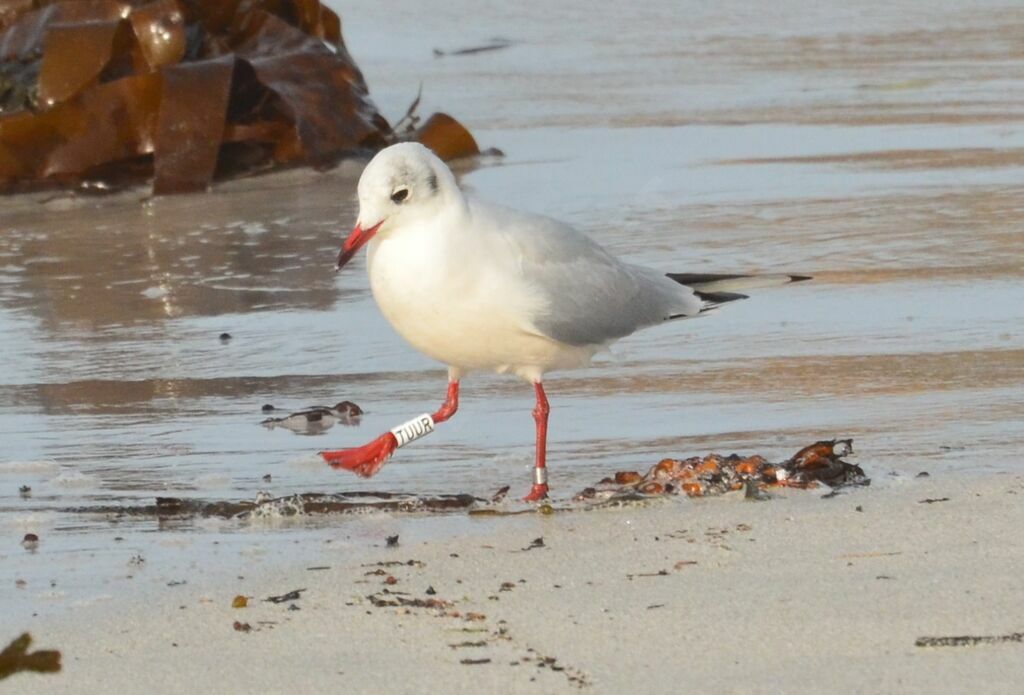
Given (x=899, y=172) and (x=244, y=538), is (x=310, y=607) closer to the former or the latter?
(x=244, y=538)

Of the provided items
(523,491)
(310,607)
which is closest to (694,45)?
(523,491)

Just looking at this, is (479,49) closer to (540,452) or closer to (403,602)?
(540,452)

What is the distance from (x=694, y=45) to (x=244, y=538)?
8.09 meters

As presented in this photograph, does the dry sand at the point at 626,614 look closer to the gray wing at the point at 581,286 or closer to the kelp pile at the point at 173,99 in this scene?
the gray wing at the point at 581,286

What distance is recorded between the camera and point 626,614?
10.3 ft

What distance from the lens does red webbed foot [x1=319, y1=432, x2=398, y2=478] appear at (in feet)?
14.2

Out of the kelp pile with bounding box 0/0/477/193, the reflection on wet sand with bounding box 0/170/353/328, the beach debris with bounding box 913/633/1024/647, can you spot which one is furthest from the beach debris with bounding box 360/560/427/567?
the kelp pile with bounding box 0/0/477/193

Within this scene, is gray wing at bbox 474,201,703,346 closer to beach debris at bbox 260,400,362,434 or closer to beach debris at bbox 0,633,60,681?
beach debris at bbox 260,400,362,434

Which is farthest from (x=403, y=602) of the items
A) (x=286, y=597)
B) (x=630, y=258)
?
(x=630, y=258)

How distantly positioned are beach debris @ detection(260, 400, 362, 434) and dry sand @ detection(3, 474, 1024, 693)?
1114mm

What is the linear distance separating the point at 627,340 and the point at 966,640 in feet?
9.33

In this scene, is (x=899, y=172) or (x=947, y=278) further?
(x=899, y=172)

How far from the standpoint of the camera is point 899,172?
25.7 ft

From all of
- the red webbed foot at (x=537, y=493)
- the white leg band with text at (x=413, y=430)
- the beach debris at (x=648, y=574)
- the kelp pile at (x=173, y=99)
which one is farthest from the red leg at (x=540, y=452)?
the kelp pile at (x=173, y=99)
